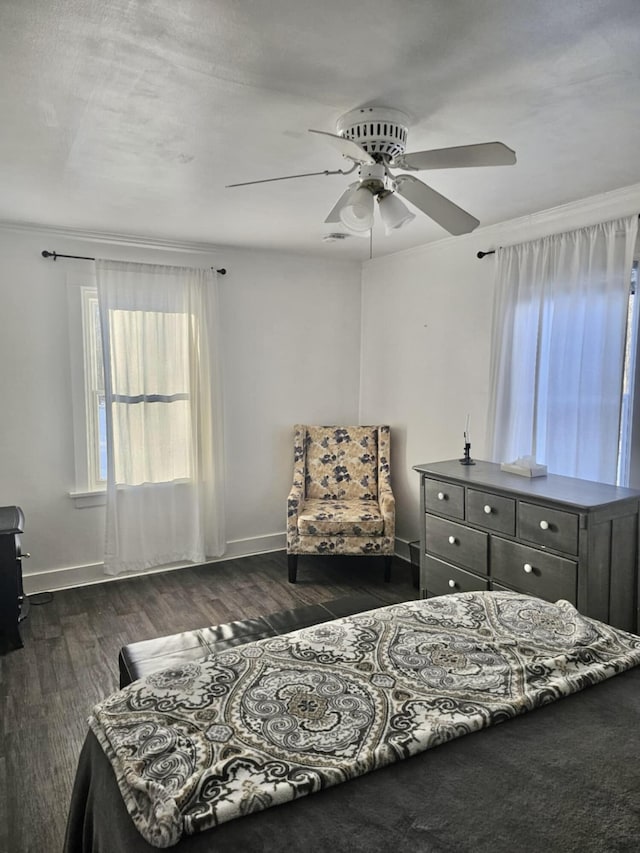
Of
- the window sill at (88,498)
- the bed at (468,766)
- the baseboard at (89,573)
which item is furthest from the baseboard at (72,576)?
the bed at (468,766)

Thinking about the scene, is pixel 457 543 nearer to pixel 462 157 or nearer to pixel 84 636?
pixel 462 157

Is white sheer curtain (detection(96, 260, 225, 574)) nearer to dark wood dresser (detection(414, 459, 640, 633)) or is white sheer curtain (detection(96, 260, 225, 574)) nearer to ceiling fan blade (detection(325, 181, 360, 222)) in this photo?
dark wood dresser (detection(414, 459, 640, 633))

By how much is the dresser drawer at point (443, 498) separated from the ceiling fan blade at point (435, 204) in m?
1.54

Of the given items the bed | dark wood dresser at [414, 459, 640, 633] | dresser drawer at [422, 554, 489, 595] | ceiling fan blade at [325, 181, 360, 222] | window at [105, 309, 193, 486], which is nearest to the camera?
the bed

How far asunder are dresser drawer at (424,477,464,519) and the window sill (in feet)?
7.59

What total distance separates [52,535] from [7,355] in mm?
1273

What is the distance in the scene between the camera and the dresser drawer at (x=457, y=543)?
10.0 ft

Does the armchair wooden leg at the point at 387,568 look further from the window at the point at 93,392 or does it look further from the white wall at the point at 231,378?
Result: the window at the point at 93,392

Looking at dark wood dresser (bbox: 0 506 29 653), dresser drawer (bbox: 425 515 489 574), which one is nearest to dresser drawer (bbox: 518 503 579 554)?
dresser drawer (bbox: 425 515 489 574)

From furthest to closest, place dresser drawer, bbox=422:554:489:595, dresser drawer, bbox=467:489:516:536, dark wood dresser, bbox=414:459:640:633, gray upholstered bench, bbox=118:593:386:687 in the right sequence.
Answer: dresser drawer, bbox=422:554:489:595 < dresser drawer, bbox=467:489:516:536 < dark wood dresser, bbox=414:459:640:633 < gray upholstered bench, bbox=118:593:386:687

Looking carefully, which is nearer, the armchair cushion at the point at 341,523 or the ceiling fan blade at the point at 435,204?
the ceiling fan blade at the point at 435,204

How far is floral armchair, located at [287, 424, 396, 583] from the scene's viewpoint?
4.04m

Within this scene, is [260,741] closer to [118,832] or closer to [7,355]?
[118,832]

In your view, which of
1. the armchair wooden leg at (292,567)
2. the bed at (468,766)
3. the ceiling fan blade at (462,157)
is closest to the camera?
the bed at (468,766)
